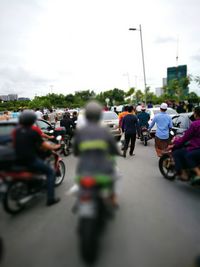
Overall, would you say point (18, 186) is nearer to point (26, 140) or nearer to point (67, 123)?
point (26, 140)

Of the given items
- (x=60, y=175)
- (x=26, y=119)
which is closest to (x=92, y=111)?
(x=26, y=119)

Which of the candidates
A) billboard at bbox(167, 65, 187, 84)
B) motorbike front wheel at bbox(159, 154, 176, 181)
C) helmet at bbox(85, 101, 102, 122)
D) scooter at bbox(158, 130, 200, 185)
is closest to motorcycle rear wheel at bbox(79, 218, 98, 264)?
helmet at bbox(85, 101, 102, 122)

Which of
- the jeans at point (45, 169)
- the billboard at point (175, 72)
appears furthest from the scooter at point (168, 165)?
the billboard at point (175, 72)

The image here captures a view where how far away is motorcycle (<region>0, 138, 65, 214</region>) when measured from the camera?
14.1 ft

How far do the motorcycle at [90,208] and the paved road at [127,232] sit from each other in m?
0.49

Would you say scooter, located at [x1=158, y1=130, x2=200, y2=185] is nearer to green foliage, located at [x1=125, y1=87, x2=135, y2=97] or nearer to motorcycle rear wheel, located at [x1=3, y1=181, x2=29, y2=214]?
motorcycle rear wheel, located at [x1=3, y1=181, x2=29, y2=214]

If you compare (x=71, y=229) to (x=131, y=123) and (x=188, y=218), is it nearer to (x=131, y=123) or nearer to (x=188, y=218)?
(x=188, y=218)

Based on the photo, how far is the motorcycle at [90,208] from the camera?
2.71 m

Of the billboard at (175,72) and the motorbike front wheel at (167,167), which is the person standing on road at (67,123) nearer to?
the motorbike front wheel at (167,167)

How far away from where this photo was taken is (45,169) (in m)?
4.71

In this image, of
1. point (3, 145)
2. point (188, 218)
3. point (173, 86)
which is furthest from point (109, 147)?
point (173, 86)

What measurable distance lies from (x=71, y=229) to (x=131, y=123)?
588 centimetres

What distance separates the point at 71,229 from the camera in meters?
4.07

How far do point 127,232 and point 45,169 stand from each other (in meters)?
1.79
